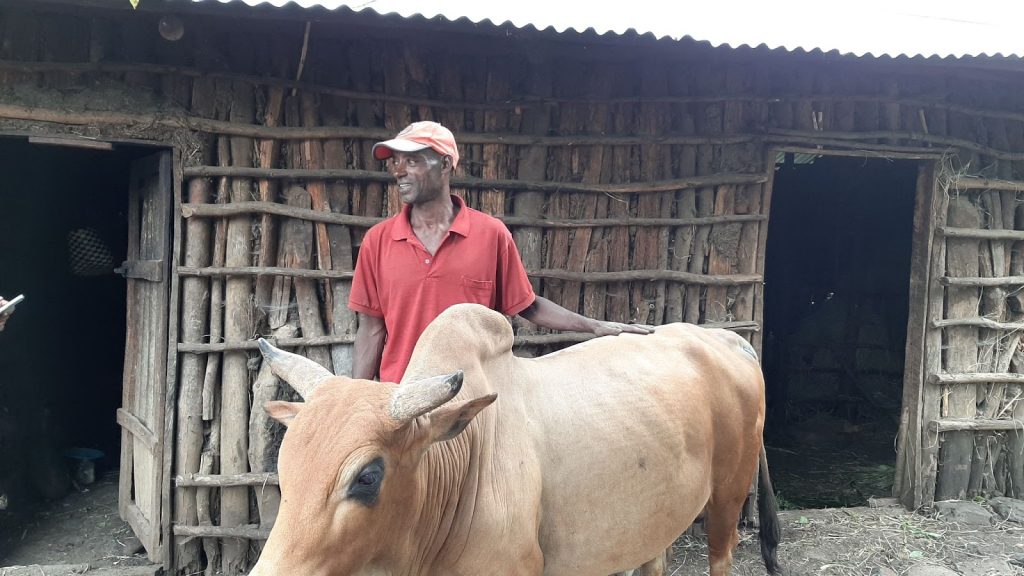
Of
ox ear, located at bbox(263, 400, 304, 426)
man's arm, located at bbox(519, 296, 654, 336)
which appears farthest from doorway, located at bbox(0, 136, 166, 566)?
ox ear, located at bbox(263, 400, 304, 426)

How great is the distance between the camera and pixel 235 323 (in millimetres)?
4301

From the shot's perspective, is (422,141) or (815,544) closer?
(422,141)

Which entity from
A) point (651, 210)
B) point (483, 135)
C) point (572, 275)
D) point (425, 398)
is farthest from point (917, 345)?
point (425, 398)

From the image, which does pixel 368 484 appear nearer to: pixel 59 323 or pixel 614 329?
pixel 614 329

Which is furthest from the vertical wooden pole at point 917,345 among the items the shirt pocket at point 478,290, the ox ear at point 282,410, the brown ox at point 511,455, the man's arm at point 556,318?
the ox ear at point 282,410

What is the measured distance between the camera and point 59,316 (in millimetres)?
6656

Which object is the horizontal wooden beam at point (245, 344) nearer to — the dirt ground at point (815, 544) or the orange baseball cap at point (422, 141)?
the orange baseball cap at point (422, 141)

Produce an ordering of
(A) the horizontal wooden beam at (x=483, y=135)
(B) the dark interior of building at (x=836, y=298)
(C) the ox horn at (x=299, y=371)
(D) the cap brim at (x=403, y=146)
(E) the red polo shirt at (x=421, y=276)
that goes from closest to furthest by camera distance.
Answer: (C) the ox horn at (x=299, y=371)
(D) the cap brim at (x=403, y=146)
(E) the red polo shirt at (x=421, y=276)
(A) the horizontal wooden beam at (x=483, y=135)
(B) the dark interior of building at (x=836, y=298)

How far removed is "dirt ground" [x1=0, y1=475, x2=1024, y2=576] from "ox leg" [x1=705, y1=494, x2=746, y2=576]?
83cm

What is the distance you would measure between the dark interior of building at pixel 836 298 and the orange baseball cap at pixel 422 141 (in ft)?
22.6

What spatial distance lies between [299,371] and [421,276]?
3.14ft

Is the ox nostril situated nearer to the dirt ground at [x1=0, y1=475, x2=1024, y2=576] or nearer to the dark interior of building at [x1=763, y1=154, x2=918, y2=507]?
the dirt ground at [x1=0, y1=475, x2=1024, y2=576]

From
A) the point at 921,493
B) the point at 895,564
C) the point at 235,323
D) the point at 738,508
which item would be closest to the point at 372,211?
the point at 235,323

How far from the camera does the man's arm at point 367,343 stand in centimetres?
344
